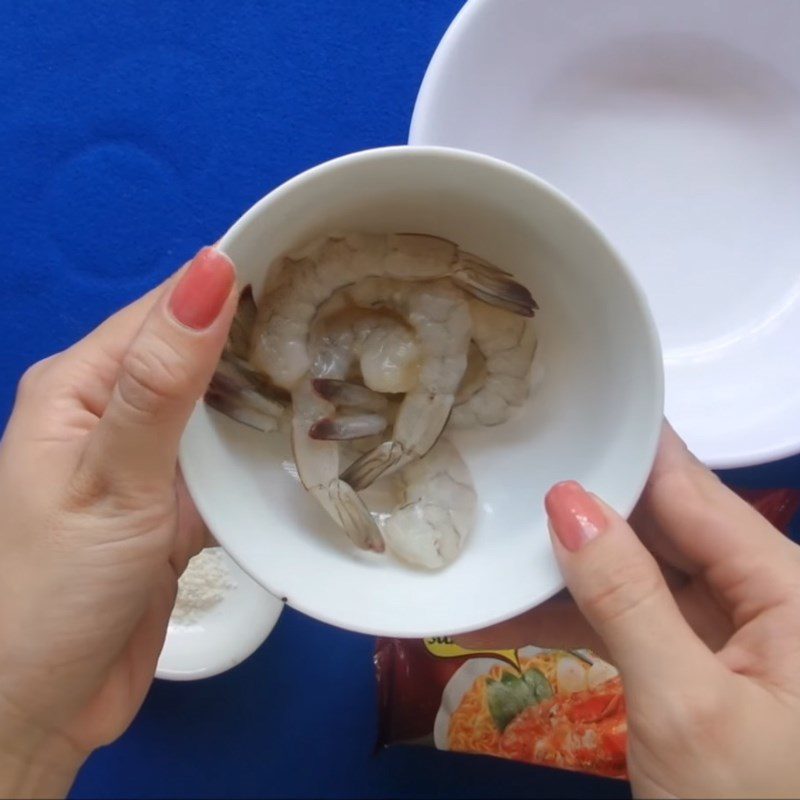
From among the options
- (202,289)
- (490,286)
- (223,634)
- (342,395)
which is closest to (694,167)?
(490,286)

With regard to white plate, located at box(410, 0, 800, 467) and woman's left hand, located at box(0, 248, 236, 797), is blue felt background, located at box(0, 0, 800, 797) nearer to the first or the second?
white plate, located at box(410, 0, 800, 467)

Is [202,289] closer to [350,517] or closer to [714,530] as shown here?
[350,517]

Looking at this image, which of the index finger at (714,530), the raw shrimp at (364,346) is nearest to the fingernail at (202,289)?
the raw shrimp at (364,346)

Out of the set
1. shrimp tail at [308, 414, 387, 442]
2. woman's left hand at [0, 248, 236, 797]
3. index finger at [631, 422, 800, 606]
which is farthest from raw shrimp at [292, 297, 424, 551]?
index finger at [631, 422, 800, 606]

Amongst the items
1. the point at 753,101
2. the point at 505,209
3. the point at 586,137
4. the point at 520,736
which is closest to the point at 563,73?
the point at 586,137

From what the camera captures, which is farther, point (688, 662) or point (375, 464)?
point (375, 464)

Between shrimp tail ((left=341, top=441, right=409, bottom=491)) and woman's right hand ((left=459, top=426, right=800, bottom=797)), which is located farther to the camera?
shrimp tail ((left=341, top=441, right=409, bottom=491))
